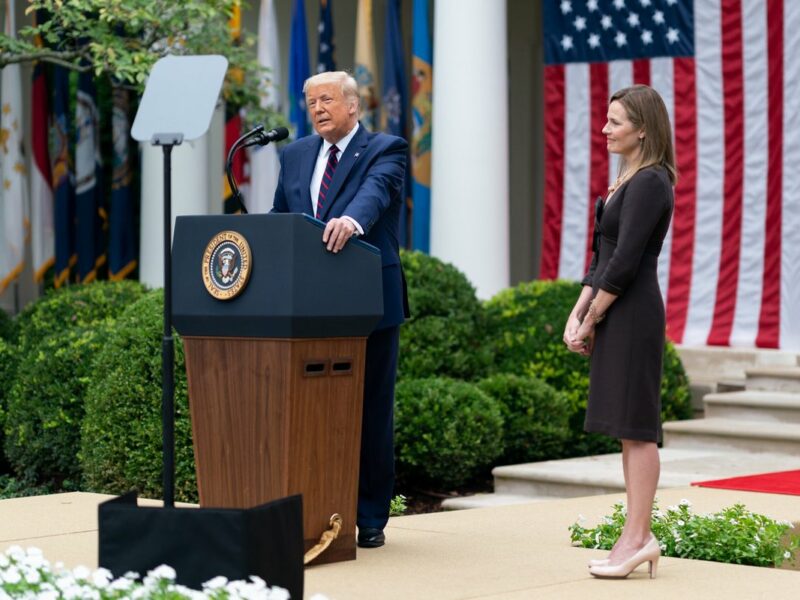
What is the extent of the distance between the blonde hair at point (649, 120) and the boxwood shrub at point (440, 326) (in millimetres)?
5597

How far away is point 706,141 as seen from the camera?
1312 cm

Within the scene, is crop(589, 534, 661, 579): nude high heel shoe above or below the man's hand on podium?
below

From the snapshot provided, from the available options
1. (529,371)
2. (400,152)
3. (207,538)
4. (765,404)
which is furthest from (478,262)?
(207,538)

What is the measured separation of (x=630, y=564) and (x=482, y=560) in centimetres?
77

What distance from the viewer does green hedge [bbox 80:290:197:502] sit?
8.84 metres

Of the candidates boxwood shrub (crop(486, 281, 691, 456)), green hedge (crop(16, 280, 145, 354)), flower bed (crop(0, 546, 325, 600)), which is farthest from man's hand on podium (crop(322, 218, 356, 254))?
green hedge (crop(16, 280, 145, 354))

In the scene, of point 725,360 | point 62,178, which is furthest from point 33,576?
point 62,178

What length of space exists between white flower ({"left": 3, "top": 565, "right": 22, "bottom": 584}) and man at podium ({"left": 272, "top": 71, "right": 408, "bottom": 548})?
1.71 m

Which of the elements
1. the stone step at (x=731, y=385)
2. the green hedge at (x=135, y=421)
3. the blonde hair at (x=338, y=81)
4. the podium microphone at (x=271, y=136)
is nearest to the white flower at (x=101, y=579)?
the podium microphone at (x=271, y=136)

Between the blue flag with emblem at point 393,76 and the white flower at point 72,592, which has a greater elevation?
the blue flag with emblem at point 393,76

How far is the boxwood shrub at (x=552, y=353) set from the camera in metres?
11.4

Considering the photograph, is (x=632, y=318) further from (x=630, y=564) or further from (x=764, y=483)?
(x=764, y=483)

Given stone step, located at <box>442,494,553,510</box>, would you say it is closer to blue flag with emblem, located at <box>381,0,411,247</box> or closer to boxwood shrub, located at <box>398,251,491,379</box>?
boxwood shrub, located at <box>398,251,491,379</box>

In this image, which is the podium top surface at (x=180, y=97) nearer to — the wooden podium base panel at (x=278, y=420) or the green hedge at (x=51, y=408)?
the wooden podium base panel at (x=278, y=420)
